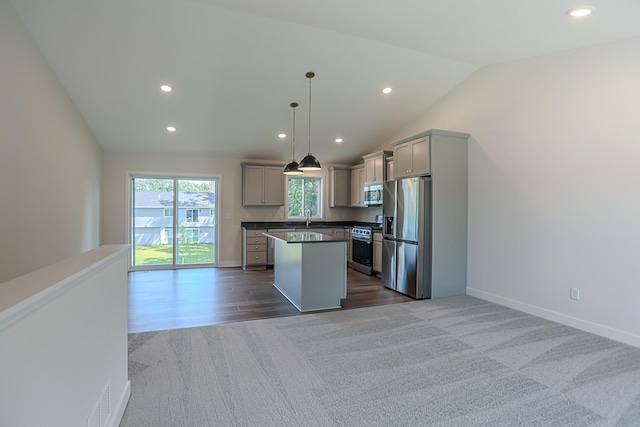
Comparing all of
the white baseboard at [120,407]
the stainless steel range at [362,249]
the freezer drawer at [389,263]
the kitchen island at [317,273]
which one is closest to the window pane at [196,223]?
the stainless steel range at [362,249]

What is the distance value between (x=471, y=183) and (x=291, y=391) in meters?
3.97

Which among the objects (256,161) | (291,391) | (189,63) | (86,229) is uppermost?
(189,63)

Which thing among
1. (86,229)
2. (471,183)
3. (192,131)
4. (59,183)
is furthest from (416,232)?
(86,229)

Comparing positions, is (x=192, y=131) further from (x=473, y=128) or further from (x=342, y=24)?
(x=473, y=128)

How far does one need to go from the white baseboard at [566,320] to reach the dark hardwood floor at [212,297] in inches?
46.4

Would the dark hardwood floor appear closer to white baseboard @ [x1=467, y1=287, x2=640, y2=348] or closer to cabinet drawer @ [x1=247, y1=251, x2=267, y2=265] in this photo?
cabinet drawer @ [x1=247, y1=251, x2=267, y2=265]

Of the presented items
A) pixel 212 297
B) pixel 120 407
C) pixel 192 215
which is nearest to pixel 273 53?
pixel 212 297

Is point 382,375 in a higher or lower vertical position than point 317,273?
lower

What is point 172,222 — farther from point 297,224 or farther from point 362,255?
point 362,255

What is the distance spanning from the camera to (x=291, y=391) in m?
2.34

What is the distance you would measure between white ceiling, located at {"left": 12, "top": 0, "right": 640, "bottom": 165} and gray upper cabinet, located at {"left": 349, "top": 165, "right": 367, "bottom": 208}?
1.32 m

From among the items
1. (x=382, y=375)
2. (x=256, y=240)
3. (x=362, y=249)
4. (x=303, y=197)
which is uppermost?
(x=303, y=197)

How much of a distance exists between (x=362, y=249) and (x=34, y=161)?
17.2 feet

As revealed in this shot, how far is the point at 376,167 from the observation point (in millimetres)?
6480
